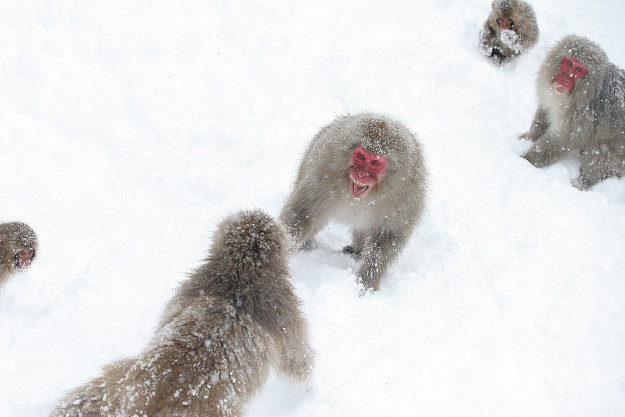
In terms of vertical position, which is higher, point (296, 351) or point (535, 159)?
point (535, 159)

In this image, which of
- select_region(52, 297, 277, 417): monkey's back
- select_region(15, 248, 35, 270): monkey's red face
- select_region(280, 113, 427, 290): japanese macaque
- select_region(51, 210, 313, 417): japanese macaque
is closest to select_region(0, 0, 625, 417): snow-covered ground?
select_region(15, 248, 35, 270): monkey's red face

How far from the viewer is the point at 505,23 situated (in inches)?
261

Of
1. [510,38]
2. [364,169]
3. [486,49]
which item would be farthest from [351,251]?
[510,38]

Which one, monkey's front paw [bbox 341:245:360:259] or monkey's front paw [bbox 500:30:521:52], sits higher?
monkey's front paw [bbox 500:30:521:52]

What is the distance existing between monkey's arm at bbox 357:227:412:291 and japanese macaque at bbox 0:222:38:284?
2.55m

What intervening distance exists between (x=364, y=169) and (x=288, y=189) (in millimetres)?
1562

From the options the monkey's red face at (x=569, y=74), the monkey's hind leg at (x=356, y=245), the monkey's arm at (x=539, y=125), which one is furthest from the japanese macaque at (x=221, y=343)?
the monkey's arm at (x=539, y=125)

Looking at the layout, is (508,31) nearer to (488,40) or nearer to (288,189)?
(488,40)

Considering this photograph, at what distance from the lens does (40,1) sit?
579cm

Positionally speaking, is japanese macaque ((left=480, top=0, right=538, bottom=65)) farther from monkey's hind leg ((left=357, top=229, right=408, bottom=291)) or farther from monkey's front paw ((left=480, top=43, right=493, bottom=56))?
monkey's hind leg ((left=357, top=229, right=408, bottom=291))

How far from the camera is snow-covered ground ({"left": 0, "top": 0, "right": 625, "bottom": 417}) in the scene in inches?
128

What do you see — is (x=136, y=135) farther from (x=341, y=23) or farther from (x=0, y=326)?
(x=341, y=23)

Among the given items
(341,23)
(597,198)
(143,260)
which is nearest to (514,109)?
(597,198)

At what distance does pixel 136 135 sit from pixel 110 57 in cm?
121
